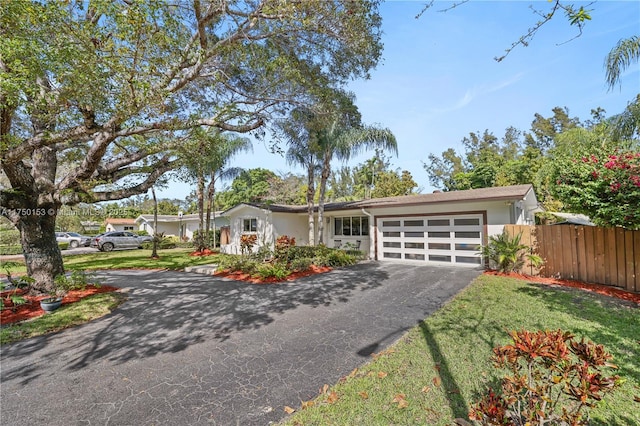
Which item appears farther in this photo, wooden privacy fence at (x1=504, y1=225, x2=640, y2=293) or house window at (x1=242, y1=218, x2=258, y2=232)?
house window at (x1=242, y1=218, x2=258, y2=232)

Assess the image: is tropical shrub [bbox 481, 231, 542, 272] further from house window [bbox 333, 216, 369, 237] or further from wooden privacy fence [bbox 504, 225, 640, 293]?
house window [bbox 333, 216, 369, 237]

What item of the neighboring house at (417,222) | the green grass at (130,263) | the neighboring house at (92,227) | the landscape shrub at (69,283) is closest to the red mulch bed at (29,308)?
the landscape shrub at (69,283)

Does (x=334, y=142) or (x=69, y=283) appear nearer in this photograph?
(x=69, y=283)

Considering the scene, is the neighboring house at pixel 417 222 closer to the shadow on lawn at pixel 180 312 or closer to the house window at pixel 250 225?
the house window at pixel 250 225

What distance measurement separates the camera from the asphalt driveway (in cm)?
287

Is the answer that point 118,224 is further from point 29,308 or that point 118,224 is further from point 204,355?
point 204,355

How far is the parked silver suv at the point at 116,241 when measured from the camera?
71.3ft

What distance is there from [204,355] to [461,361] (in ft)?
11.8

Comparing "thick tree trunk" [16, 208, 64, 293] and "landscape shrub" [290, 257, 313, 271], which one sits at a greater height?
"thick tree trunk" [16, 208, 64, 293]

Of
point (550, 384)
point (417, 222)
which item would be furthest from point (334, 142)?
point (550, 384)

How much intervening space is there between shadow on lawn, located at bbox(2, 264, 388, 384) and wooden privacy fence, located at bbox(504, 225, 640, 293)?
4971 mm

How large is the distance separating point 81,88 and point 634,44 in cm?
1191

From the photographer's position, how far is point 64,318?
562 centimetres

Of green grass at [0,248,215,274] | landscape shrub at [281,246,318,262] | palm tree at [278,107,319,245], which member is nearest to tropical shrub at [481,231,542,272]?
landscape shrub at [281,246,318,262]
